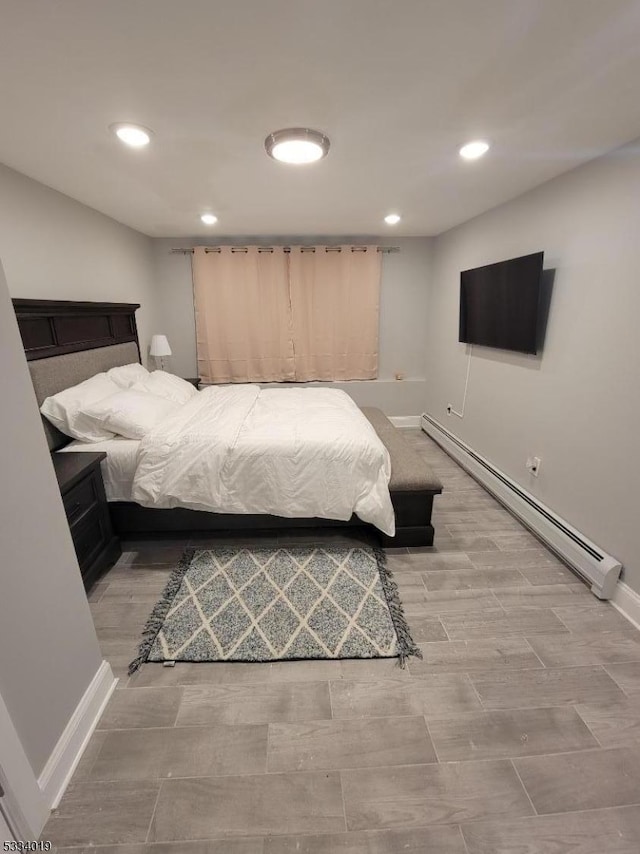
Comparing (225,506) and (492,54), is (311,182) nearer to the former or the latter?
(492,54)

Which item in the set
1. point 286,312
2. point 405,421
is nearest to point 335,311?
point 286,312

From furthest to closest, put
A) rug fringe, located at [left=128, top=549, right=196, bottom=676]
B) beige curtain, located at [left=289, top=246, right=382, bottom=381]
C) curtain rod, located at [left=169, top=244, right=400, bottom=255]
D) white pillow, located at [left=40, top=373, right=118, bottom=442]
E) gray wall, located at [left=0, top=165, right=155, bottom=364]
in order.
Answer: beige curtain, located at [left=289, top=246, right=382, bottom=381] → curtain rod, located at [left=169, top=244, right=400, bottom=255] → white pillow, located at [left=40, top=373, right=118, bottom=442] → gray wall, located at [left=0, top=165, right=155, bottom=364] → rug fringe, located at [left=128, top=549, right=196, bottom=676]

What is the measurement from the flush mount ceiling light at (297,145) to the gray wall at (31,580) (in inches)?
55.3

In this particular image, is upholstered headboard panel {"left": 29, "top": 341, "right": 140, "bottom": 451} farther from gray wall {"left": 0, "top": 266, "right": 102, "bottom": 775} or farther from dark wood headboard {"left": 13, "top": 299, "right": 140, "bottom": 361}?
gray wall {"left": 0, "top": 266, "right": 102, "bottom": 775}

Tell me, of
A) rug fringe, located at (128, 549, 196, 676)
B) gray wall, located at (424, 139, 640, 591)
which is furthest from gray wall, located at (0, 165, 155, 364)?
gray wall, located at (424, 139, 640, 591)

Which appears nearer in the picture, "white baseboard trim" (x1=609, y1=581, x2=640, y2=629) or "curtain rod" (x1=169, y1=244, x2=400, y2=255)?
"white baseboard trim" (x1=609, y1=581, x2=640, y2=629)

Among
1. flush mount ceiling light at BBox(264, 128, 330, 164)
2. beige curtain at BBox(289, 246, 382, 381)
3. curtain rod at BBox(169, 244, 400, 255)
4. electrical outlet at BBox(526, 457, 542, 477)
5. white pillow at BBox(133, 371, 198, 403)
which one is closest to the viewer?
flush mount ceiling light at BBox(264, 128, 330, 164)

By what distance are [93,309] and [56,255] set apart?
41 centimetres

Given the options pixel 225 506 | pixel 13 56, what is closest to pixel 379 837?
pixel 225 506

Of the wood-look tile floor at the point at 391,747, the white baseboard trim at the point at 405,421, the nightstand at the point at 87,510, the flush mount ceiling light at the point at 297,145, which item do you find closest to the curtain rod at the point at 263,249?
the white baseboard trim at the point at 405,421

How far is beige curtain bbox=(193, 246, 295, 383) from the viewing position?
13.2 feet

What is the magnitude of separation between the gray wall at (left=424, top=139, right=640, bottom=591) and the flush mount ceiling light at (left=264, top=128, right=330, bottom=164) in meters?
1.56

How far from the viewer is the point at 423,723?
132 centimetres

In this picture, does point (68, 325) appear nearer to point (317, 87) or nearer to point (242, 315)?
point (242, 315)
